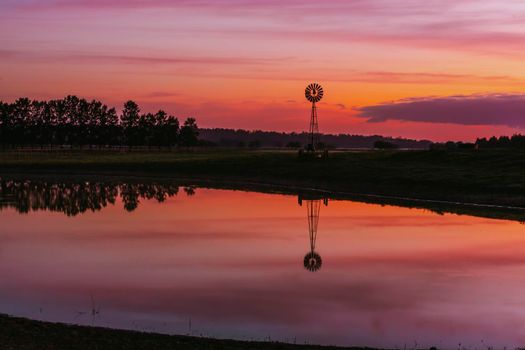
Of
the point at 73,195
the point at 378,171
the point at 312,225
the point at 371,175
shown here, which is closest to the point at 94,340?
the point at 312,225

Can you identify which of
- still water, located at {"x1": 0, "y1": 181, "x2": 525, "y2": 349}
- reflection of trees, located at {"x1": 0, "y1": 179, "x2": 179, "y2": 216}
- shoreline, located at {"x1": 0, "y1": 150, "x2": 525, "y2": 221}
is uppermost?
shoreline, located at {"x1": 0, "y1": 150, "x2": 525, "y2": 221}

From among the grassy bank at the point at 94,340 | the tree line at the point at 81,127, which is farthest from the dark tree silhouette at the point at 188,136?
the grassy bank at the point at 94,340

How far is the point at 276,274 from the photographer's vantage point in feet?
86.7

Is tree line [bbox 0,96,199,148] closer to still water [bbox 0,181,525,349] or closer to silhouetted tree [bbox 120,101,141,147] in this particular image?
silhouetted tree [bbox 120,101,141,147]

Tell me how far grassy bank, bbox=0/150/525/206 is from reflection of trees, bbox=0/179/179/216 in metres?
14.0

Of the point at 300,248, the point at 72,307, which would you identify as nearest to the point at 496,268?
the point at 300,248

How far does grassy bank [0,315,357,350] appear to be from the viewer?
15.3m

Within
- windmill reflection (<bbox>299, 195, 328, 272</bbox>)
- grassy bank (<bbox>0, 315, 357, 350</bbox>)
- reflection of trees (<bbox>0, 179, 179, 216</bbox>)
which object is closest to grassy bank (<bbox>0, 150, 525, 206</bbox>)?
windmill reflection (<bbox>299, 195, 328, 272</bbox>)

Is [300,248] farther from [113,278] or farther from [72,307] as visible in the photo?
[72,307]

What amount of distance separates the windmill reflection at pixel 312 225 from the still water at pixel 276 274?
0.41 feet

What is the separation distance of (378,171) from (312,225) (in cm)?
3385

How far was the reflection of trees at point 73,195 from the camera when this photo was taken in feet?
174

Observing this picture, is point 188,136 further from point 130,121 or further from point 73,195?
point 73,195

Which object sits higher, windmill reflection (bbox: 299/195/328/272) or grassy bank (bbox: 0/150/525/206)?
grassy bank (bbox: 0/150/525/206)
